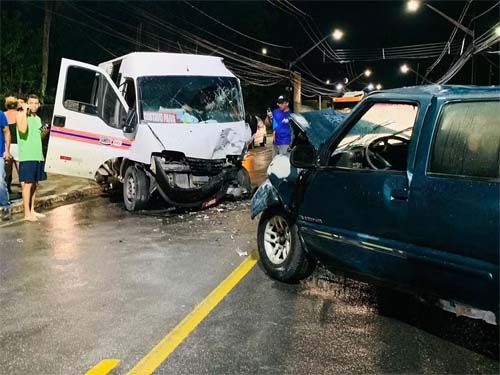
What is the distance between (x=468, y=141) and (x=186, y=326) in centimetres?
244

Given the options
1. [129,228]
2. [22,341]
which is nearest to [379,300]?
[22,341]

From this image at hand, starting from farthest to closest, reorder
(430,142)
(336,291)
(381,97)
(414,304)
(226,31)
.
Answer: (226,31) < (336,291) < (414,304) < (381,97) < (430,142)

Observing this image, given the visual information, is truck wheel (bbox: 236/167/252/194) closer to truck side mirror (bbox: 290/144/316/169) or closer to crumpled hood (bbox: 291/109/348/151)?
crumpled hood (bbox: 291/109/348/151)

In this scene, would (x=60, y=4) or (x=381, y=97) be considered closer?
(x=381, y=97)

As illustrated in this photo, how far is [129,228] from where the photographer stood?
26.8 ft

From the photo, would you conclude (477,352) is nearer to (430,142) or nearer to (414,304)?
(414,304)

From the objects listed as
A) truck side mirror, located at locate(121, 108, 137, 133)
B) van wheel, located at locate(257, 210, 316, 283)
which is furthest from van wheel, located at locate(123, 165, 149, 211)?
van wheel, located at locate(257, 210, 316, 283)

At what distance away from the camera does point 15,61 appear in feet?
74.4

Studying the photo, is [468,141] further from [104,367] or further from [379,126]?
[104,367]

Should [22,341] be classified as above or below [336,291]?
below

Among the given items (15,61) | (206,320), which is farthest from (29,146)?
(15,61)

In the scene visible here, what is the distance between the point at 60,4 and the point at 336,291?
28919 millimetres

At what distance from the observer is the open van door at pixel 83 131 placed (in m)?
9.71

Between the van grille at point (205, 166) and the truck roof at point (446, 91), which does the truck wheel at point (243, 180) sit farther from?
the truck roof at point (446, 91)
